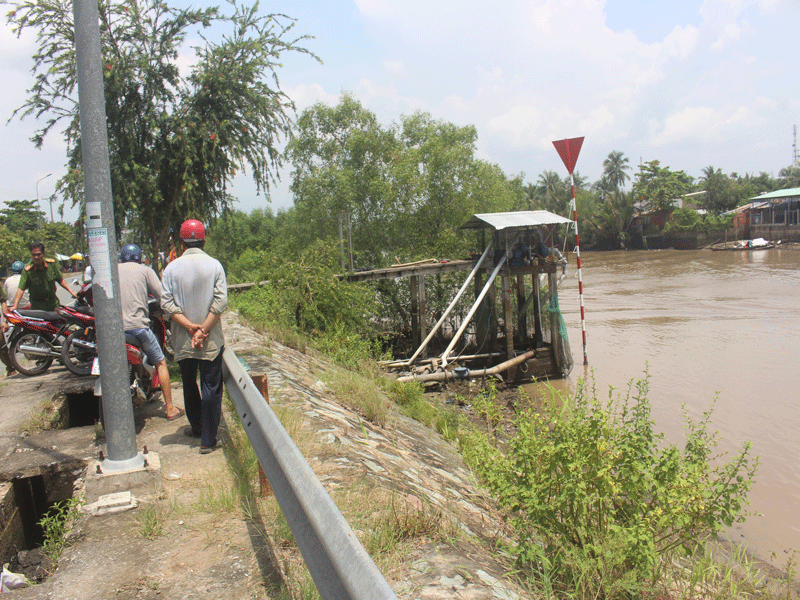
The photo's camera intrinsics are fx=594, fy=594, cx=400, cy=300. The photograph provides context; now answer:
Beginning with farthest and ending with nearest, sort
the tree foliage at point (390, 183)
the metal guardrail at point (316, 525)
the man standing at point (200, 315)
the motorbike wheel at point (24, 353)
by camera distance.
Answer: the tree foliage at point (390, 183) < the motorbike wheel at point (24, 353) < the man standing at point (200, 315) < the metal guardrail at point (316, 525)

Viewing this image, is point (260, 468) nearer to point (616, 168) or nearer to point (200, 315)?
point (200, 315)

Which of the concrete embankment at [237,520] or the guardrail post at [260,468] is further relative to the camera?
the guardrail post at [260,468]

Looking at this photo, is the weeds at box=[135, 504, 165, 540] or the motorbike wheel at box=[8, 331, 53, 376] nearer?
the weeds at box=[135, 504, 165, 540]

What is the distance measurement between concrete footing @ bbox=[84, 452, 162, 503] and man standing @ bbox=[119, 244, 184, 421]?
1481 mm

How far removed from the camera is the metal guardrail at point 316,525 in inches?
62.5

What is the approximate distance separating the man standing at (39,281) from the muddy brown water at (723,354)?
762 cm

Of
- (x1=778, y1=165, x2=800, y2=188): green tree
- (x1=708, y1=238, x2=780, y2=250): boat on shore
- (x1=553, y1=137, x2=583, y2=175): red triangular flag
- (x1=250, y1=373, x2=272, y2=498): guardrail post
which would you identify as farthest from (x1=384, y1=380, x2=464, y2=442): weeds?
(x1=778, y1=165, x2=800, y2=188): green tree

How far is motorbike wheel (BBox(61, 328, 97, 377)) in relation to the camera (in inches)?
266

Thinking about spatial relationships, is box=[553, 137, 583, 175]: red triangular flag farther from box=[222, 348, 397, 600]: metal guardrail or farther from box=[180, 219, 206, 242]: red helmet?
box=[222, 348, 397, 600]: metal guardrail

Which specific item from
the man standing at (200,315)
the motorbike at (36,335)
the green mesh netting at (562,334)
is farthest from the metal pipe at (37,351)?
the green mesh netting at (562,334)

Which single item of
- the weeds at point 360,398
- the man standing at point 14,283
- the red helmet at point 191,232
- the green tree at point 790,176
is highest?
the green tree at point 790,176

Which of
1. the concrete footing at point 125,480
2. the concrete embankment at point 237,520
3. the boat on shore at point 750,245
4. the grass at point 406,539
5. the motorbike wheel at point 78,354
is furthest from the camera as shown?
the boat on shore at point 750,245

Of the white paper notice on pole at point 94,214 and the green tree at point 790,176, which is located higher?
the green tree at point 790,176

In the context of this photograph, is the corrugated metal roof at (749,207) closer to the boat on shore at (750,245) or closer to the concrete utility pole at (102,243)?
the boat on shore at (750,245)
